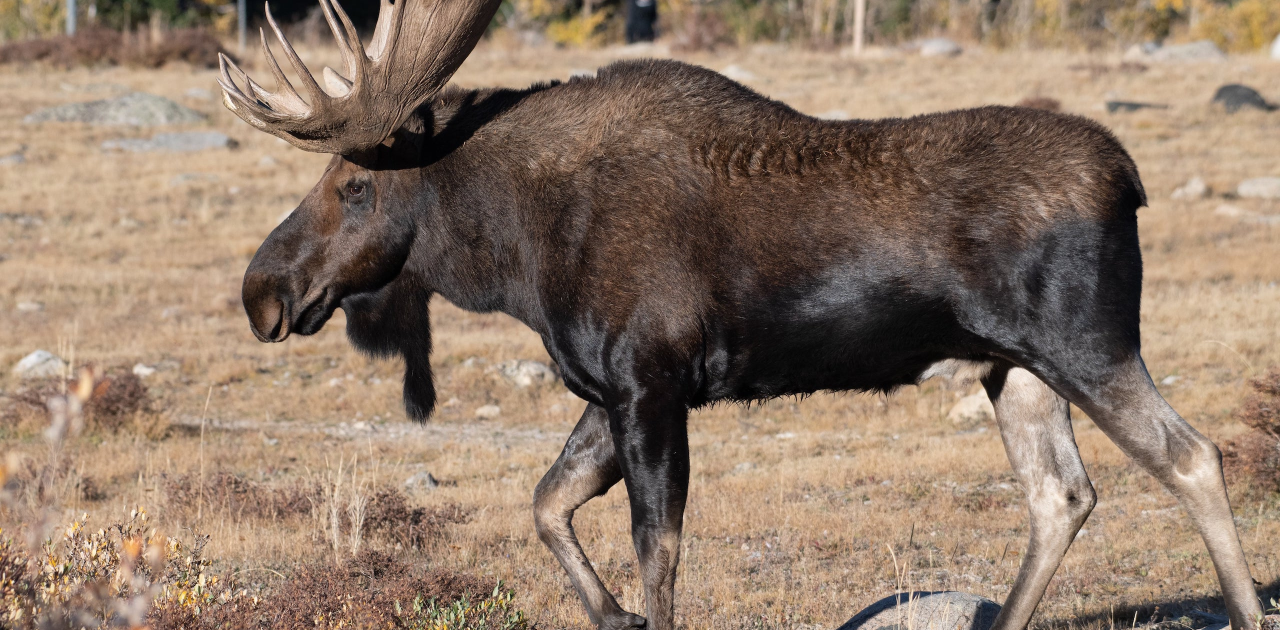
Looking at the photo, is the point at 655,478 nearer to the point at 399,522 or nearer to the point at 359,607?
the point at 359,607

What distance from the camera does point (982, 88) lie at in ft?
116

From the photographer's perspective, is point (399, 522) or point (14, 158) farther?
point (14, 158)

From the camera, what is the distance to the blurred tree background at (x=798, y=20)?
49.6 meters

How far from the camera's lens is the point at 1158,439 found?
467 cm

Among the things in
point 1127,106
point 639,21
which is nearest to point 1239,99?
point 1127,106

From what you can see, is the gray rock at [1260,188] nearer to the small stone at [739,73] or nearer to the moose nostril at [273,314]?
the small stone at [739,73]

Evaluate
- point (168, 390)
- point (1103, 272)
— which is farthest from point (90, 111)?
point (1103, 272)

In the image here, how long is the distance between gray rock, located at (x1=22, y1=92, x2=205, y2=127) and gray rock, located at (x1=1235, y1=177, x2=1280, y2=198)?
79.5 ft

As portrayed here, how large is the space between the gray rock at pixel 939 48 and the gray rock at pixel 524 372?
113ft

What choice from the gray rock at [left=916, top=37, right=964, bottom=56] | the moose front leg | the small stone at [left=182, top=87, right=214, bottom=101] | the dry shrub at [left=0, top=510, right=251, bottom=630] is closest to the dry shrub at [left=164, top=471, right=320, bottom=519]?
the dry shrub at [left=0, top=510, right=251, bottom=630]

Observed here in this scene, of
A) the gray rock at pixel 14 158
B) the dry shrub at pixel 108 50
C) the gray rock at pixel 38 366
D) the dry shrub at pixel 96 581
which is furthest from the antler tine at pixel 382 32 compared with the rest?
the dry shrub at pixel 108 50

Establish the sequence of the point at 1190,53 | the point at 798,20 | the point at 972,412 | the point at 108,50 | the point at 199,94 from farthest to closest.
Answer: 1. the point at 798,20
2. the point at 1190,53
3. the point at 108,50
4. the point at 199,94
5. the point at 972,412

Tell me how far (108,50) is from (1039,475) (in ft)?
133

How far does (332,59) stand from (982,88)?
19565mm
